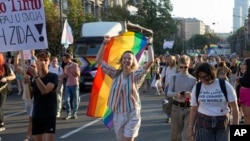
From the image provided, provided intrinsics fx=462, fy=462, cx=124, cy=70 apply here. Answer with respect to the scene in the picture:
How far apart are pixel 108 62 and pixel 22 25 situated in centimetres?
151

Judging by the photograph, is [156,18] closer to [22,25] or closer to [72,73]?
[72,73]

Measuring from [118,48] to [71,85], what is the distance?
5.48 metres

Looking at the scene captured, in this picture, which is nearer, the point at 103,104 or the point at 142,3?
the point at 103,104

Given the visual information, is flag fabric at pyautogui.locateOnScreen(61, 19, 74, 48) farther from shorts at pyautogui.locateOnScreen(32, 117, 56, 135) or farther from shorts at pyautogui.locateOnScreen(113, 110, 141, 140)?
shorts at pyautogui.locateOnScreen(113, 110, 141, 140)

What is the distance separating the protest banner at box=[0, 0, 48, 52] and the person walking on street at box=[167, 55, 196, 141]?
210cm

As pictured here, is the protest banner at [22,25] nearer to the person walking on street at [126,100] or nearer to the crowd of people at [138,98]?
the crowd of people at [138,98]

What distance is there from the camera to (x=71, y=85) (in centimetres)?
1274

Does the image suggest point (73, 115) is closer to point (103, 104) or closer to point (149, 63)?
point (103, 104)

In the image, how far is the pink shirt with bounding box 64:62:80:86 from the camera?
12562 millimetres

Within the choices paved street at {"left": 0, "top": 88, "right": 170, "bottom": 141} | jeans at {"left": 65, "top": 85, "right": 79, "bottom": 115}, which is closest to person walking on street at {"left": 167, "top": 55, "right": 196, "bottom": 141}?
paved street at {"left": 0, "top": 88, "right": 170, "bottom": 141}

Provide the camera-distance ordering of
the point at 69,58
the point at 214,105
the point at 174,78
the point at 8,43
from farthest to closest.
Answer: the point at 69,58 < the point at 174,78 < the point at 8,43 < the point at 214,105

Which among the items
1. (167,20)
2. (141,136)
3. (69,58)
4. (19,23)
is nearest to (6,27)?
(19,23)

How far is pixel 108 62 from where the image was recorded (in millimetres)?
7328

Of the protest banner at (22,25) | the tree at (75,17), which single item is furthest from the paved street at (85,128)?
the tree at (75,17)
